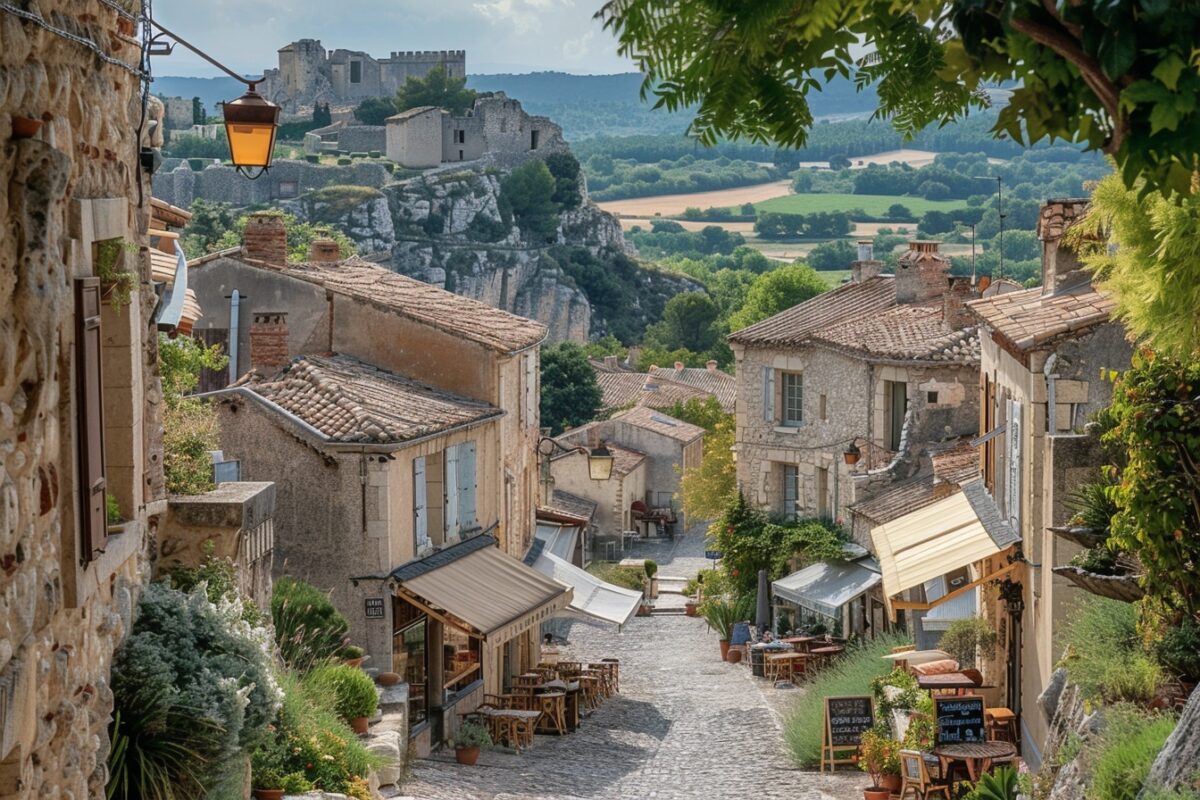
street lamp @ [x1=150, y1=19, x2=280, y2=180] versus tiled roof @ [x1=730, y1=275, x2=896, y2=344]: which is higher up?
street lamp @ [x1=150, y1=19, x2=280, y2=180]

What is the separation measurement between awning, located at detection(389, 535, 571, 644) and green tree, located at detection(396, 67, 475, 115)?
9552cm

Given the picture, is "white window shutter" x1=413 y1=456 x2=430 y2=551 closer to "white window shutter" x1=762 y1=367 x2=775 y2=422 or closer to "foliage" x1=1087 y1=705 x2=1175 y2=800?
"white window shutter" x1=762 y1=367 x2=775 y2=422

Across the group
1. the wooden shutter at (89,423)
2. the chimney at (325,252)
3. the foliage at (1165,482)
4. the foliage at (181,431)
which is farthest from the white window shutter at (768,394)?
the wooden shutter at (89,423)

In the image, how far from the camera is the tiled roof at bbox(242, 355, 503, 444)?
59.9 ft

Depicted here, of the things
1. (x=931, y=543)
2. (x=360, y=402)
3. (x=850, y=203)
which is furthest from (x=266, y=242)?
(x=850, y=203)

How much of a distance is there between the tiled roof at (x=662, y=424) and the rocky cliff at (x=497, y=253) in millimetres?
40239

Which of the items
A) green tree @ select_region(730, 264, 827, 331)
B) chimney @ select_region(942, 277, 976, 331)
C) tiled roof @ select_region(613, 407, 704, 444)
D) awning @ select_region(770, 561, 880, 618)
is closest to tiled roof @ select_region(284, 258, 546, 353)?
awning @ select_region(770, 561, 880, 618)

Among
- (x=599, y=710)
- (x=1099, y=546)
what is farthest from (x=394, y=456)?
(x=1099, y=546)

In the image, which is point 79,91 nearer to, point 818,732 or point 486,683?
point 818,732

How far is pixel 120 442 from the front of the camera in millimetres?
7887

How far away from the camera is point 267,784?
32.8 feet

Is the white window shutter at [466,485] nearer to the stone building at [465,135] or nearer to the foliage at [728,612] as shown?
the foliage at [728,612]

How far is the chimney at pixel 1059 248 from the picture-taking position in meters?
15.8

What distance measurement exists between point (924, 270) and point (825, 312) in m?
2.18
